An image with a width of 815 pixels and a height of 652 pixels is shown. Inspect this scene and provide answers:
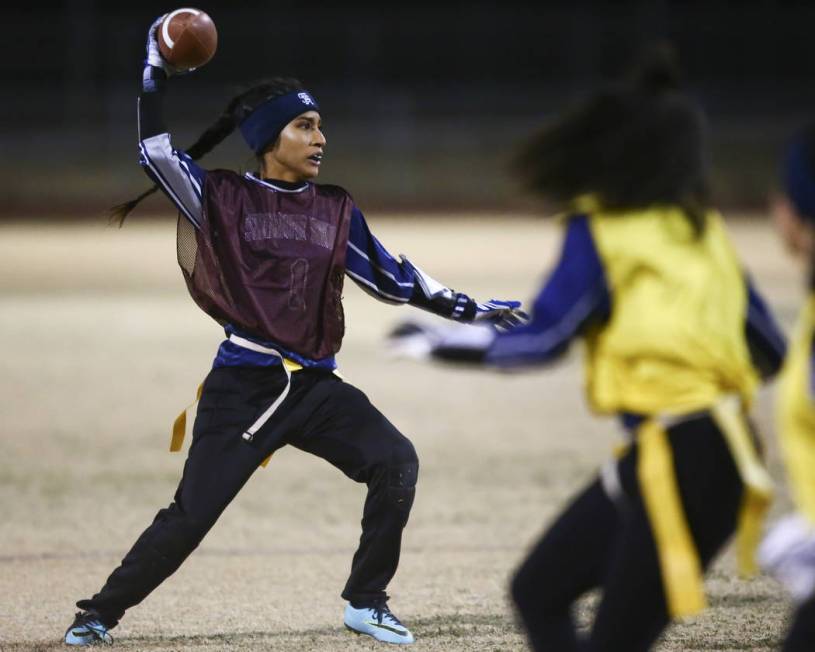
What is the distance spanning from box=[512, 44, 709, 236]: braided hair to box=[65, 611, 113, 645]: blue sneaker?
2.30 m

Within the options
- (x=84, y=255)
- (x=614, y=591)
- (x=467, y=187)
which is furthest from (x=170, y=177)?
(x=467, y=187)

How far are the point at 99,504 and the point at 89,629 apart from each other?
242 centimetres

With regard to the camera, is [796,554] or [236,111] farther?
Answer: [236,111]

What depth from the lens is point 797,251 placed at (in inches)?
110

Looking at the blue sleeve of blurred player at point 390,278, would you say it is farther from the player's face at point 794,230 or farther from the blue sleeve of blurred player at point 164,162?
the player's face at point 794,230

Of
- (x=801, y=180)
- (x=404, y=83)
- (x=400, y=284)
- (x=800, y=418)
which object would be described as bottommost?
(x=404, y=83)

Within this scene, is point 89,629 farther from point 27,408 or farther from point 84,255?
point 84,255

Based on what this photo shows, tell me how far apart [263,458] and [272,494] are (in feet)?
9.12

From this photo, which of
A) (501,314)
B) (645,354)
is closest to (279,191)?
(501,314)

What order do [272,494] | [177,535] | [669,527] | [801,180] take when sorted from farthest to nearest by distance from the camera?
[272,494] < [177,535] < [669,527] < [801,180]

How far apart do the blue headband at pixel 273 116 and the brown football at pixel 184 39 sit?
0.99ft

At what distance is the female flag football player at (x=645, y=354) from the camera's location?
2928 millimetres

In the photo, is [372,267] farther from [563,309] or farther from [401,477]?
[563,309]

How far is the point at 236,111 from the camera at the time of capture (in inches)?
185
